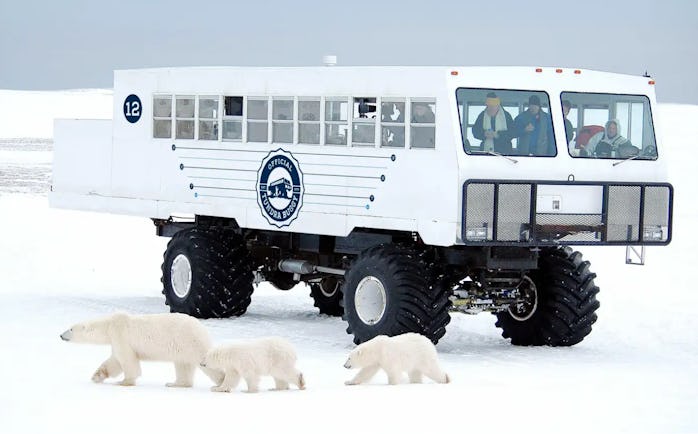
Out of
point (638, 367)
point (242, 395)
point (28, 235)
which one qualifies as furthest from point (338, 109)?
point (28, 235)

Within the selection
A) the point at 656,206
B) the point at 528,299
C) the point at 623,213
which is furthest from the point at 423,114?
the point at 656,206

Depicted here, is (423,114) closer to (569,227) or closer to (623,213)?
(569,227)

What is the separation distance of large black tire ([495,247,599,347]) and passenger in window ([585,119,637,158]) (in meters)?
1.17

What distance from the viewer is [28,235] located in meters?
25.5

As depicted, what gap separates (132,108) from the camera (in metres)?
19.5

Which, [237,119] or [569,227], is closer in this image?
[569,227]

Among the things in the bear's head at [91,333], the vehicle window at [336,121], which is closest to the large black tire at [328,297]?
the vehicle window at [336,121]

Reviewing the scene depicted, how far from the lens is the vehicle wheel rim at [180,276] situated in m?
18.5

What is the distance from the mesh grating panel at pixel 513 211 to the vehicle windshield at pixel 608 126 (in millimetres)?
911

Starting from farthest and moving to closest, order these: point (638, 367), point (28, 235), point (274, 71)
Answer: point (28, 235), point (274, 71), point (638, 367)

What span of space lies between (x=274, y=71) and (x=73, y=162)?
157 inches

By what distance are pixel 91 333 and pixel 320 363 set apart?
2.56 metres

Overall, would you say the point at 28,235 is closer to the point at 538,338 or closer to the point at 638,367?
the point at 538,338

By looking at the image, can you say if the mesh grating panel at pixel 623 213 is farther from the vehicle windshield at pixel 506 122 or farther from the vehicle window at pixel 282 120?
the vehicle window at pixel 282 120
